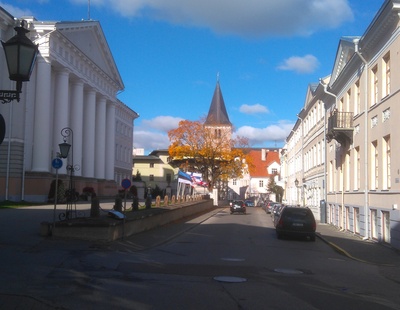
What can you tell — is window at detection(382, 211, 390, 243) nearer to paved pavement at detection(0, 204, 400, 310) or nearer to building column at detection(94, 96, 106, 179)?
paved pavement at detection(0, 204, 400, 310)

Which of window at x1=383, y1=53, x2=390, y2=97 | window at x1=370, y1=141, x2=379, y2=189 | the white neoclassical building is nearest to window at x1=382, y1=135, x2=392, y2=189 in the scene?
window at x1=370, y1=141, x2=379, y2=189

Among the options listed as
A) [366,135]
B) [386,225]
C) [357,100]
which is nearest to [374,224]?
[386,225]

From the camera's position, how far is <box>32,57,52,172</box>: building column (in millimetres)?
45688

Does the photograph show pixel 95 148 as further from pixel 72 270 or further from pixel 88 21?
pixel 72 270

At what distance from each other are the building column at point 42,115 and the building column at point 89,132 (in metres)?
10.7

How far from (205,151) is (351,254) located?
5274cm

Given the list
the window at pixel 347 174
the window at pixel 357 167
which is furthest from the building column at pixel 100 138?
the window at pixel 357 167

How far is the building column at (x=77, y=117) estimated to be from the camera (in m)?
53.2

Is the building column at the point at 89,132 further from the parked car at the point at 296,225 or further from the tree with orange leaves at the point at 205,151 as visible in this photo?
the parked car at the point at 296,225

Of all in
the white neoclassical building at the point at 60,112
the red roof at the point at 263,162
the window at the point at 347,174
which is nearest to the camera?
the window at the point at 347,174

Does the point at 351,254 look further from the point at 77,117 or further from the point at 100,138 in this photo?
the point at 100,138

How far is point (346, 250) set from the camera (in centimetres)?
1969

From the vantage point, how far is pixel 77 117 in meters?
53.6

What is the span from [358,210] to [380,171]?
4.76m
